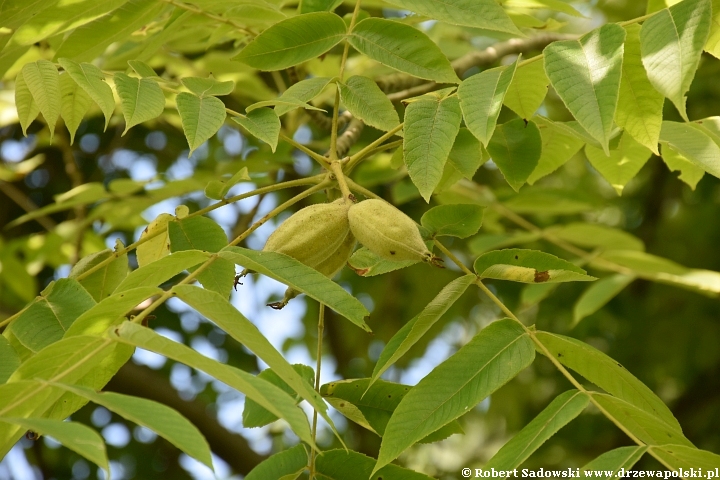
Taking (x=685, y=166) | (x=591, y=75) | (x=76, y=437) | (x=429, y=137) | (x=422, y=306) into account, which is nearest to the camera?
(x=76, y=437)

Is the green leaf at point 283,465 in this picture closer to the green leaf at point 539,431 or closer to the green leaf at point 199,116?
the green leaf at point 539,431

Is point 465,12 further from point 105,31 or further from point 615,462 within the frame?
point 105,31

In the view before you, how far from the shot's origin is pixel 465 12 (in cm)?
197

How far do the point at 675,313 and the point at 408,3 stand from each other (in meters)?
4.15

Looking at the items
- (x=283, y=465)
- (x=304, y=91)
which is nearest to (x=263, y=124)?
(x=304, y=91)

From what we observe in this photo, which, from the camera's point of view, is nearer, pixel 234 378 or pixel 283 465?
pixel 234 378

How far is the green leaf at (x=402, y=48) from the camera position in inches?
80.7

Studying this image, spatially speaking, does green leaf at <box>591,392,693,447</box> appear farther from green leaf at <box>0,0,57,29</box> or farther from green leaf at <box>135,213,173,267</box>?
green leaf at <box>0,0,57,29</box>

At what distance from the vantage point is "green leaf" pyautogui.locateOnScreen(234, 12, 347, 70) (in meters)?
2.14

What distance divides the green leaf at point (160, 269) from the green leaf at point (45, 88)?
0.54m

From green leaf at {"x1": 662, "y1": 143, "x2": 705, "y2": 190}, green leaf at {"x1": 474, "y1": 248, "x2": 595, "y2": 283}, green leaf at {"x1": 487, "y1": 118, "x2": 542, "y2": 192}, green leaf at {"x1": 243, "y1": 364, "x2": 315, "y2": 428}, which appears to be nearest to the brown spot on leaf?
green leaf at {"x1": 474, "y1": 248, "x2": 595, "y2": 283}

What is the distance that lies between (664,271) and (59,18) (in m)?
2.61

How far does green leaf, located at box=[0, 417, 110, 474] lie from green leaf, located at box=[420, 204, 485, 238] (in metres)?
1.15

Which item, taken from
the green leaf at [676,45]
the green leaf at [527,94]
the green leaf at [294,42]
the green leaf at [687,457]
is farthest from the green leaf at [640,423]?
the green leaf at [294,42]
